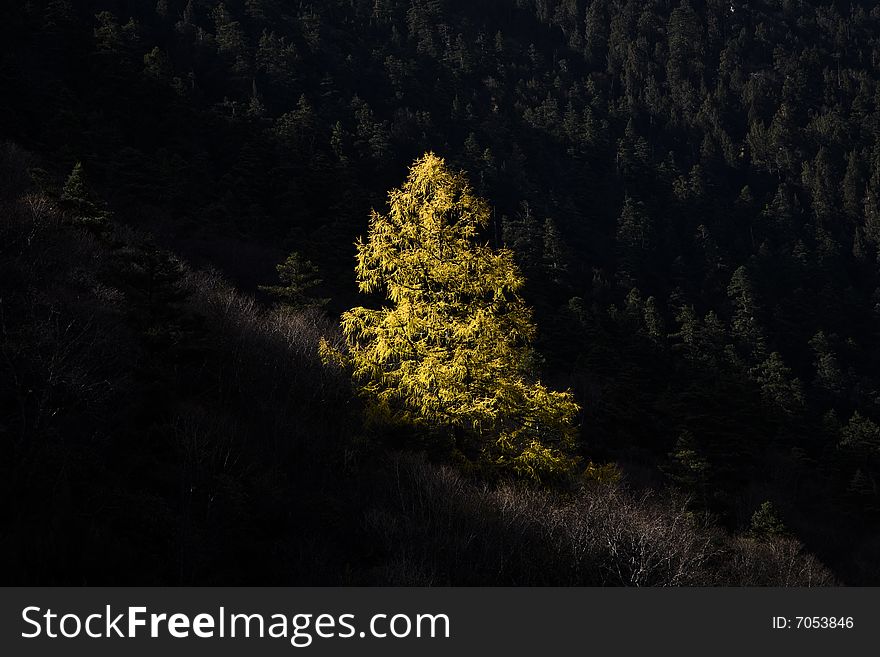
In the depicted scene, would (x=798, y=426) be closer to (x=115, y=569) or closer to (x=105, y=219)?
(x=105, y=219)

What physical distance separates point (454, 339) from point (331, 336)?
10.3m

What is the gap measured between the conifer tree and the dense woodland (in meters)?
0.71

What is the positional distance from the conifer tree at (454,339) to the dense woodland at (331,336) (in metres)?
0.71

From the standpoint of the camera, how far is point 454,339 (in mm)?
11938

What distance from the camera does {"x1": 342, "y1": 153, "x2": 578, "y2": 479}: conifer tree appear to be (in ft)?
38.2

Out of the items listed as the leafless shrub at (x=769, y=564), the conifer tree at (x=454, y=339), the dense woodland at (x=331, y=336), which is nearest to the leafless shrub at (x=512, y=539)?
the dense woodland at (x=331, y=336)

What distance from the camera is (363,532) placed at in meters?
9.22

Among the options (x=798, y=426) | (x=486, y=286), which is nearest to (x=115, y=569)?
(x=486, y=286)

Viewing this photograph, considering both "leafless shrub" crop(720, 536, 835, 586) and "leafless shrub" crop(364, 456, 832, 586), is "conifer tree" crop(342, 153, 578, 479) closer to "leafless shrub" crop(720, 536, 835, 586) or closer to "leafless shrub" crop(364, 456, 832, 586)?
"leafless shrub" crop(364, 456, 832, 586)

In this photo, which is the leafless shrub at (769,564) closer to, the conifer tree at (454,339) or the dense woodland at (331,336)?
the dense woodland at (331,336)

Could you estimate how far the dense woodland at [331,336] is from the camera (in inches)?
337

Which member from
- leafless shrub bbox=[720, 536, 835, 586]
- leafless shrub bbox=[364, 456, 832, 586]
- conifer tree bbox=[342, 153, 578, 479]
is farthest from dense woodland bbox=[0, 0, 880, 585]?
conifer tree bbox=[342, 153, 578, 479]

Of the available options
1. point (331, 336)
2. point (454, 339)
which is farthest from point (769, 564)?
point (331, 336)

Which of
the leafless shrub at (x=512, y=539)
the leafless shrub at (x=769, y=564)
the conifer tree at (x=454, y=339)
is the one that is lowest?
the leafless shrub at (x=769, y=564)
